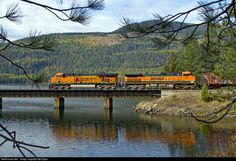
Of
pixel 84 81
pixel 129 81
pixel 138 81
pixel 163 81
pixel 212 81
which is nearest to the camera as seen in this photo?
pixel 212 81

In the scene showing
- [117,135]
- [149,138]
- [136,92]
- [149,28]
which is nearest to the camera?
[149,28]

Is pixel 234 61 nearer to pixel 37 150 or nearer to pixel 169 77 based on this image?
pixel 37 150

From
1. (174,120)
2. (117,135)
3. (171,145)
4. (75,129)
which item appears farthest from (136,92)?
(171,145)

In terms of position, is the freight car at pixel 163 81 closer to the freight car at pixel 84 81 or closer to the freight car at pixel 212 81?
the freight car at pixel 212 81

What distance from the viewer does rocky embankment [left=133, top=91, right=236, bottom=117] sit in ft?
143

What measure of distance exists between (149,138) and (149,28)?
23.0m

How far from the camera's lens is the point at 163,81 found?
61.2m

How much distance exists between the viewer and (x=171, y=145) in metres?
24.8

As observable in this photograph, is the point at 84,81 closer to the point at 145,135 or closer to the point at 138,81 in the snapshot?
the point at 138,81

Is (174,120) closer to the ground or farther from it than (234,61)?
closer to the ground

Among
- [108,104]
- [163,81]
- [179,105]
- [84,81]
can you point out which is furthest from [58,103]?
[179,105]

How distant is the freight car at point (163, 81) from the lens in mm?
60188

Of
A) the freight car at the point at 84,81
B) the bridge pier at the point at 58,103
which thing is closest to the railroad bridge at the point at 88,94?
the bridge pier at the point at 58,103

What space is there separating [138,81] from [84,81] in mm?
8989
